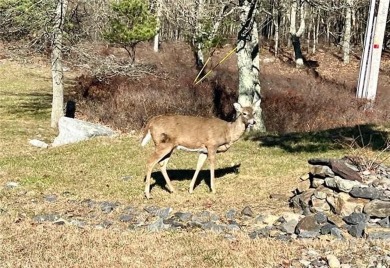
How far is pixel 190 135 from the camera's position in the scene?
31.4 ft

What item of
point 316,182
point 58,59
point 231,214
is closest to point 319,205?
point 316,182

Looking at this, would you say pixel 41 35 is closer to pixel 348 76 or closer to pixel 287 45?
pixel 348 76

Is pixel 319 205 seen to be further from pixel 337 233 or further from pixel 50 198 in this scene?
pixel 50 198

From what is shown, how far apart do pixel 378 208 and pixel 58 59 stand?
12.5 metres

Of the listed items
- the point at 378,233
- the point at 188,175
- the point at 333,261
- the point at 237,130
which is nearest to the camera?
the point at 333,261

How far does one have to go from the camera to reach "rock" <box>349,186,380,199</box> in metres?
8.00

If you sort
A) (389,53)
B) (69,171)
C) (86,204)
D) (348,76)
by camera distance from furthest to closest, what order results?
(389,53)
(348,76)
(69,171)
(86,204)

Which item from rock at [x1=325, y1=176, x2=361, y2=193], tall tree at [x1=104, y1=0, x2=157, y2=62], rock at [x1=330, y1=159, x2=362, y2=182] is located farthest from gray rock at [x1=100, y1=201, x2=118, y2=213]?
tall tree at [x1=104, y1=0, x2=157, y2=62]

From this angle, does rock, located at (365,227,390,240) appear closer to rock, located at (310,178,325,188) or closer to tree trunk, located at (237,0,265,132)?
rock, located at (310,178,325,188)

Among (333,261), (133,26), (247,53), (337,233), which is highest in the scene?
(247,53)

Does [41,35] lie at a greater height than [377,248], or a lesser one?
greater

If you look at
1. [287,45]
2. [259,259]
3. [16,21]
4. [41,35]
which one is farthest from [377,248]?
[287,45]

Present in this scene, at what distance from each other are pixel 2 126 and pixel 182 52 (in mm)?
21283

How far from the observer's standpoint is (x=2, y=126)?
61.4 feet
